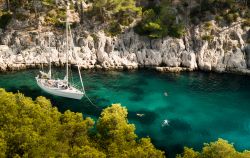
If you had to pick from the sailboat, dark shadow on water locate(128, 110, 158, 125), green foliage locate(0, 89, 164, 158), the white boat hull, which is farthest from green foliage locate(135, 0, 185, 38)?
green foliage locate(0, 89, 164, 158)

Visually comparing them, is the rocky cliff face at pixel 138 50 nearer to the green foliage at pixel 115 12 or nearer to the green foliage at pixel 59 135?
the green foliage at pixel 115 12

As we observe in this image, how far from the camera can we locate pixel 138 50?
111125 mm

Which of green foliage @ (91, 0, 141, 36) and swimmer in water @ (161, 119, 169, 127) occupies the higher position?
green foliage @ (91, 0, 141, 36)

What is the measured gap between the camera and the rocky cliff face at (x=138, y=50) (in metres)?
107

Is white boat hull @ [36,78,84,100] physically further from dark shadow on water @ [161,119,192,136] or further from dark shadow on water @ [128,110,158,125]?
dark shadow on water @ [161,119,192,136]

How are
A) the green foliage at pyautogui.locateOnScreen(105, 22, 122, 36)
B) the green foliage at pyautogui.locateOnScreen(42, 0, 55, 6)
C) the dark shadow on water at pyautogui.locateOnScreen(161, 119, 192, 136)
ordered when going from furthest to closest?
the green foliage at pyautogui.locateOnScreen(105, 22, 122, 36)
the green foliage at pyautogui.locateOnScreen(42, 0, 55, 6)
the dark shadow on water at pyautogui.locateOnScreen(161, 119, 192, 136)

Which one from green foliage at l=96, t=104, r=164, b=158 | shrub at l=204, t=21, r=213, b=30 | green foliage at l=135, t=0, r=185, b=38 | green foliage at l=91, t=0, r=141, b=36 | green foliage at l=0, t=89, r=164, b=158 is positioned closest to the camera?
green foliage at l=0, t=89, r=164, b=158

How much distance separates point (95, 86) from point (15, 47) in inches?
1022

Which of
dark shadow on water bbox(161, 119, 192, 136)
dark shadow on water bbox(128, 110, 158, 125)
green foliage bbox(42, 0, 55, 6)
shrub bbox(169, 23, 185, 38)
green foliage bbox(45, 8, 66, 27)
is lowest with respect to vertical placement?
dark shadow on water bbox(161, 119, 192, 136)

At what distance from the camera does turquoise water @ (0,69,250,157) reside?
77.2m

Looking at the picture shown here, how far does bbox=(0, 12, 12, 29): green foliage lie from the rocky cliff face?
2371 mm

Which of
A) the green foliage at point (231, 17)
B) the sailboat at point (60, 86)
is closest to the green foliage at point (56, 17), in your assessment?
the sailboat at point (60, 86)

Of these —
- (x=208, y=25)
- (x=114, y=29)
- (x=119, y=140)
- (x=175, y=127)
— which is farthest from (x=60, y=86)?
(x=208, y=25)

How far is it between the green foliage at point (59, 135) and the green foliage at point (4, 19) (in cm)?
5568
